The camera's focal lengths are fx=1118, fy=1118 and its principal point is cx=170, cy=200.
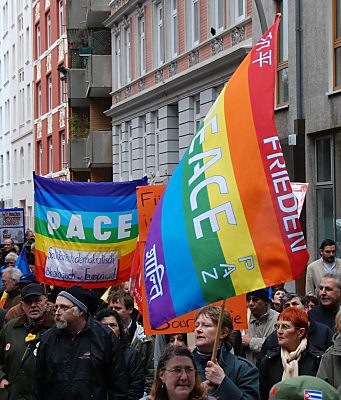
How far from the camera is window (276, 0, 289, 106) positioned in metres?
21.2

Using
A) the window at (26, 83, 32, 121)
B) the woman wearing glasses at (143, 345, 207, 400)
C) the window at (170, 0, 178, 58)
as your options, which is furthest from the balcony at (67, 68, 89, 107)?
the woman wearing glasses at (143, 345, 207, 400)

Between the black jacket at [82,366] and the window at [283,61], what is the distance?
45.1 ft

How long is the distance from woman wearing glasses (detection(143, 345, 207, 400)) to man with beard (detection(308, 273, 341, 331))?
362cm

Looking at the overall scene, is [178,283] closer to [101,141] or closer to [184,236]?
[184,236]

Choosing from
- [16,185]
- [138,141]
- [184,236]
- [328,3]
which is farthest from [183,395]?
[16,185]

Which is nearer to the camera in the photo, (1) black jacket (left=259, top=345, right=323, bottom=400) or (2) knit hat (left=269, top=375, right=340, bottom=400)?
(2) knit hat (left=269, top=375, right=340, bottom=400)

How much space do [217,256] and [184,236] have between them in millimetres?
279

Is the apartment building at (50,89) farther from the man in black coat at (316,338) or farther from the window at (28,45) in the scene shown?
the man in black coat at (316,338)

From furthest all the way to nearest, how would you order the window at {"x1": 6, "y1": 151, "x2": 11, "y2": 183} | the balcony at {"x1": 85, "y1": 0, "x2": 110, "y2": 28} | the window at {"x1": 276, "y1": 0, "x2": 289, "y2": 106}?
1. the window at {"x1": 6, "y1": 151, "x2": 11, "y2": 183}
2. the balcony at {"x1": 85, "y1": 0, "x2": 110, "y2": 28}
3. the window at {"x1": 276, "y1": 0, "x2": 289, "y2": 106}

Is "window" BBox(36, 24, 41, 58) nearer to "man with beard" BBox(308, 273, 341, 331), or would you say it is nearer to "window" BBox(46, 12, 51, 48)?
"window" BBox(46, 12, 51, 48)

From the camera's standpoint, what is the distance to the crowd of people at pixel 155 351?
630 centimetres

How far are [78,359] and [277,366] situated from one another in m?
1.44

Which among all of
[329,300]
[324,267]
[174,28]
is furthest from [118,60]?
[329,300]

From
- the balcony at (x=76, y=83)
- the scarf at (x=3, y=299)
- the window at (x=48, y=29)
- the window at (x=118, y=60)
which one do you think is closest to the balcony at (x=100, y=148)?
the window at (x=118, y=60)
